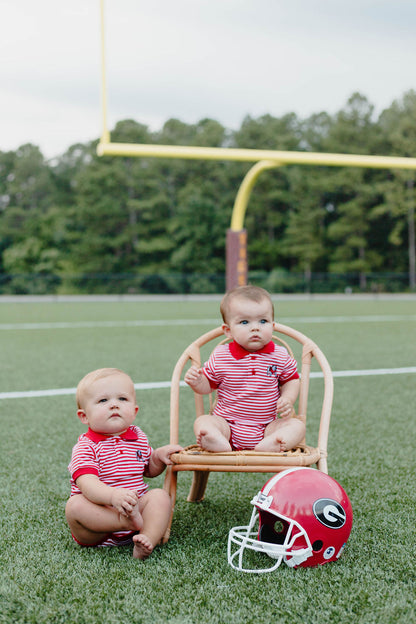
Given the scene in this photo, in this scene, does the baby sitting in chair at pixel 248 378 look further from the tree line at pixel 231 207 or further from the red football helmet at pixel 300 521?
the tree line at pixel 231 207

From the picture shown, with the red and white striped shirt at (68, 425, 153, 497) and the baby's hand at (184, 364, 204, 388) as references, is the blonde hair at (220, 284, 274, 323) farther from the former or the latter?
the red and white striped shirt at (68, 425, 153, 497)

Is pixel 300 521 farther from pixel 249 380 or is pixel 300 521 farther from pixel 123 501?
pixel 249 380

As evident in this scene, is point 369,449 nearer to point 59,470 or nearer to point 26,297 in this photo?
point 59,470

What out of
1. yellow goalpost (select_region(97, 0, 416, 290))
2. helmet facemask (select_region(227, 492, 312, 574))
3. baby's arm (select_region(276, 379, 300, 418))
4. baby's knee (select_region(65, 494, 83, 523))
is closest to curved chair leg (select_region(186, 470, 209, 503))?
baby's arm (select_region(276, 379, 300, 418))

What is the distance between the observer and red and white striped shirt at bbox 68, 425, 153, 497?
238 centimetres

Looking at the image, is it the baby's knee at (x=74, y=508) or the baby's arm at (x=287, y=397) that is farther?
the baby's arm at (x=287, y=397)

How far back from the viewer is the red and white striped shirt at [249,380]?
8.95 feet

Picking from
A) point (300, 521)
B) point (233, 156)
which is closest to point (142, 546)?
point (300, 521)

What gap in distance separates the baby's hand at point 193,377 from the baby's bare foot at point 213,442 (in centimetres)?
24

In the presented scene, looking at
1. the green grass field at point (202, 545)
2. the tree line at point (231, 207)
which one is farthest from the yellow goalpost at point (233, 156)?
the tree line at point (231, 207)

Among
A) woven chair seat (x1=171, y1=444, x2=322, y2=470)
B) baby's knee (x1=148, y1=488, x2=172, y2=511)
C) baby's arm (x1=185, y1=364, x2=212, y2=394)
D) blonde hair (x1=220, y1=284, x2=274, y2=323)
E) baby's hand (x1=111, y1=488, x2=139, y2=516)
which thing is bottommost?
baby's knee (x1=148, y1=488, x2=172, y2=511)

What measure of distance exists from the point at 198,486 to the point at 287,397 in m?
0.63

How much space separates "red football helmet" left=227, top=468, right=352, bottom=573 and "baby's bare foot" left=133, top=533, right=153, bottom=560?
0.29 meters

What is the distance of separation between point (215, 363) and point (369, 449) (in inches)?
61.3
